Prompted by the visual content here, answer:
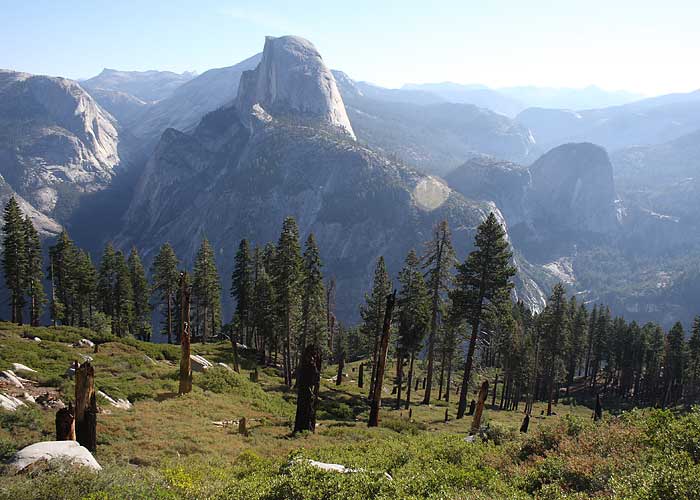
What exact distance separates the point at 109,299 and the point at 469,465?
60999mm

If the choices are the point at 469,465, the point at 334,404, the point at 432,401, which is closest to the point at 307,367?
Result: the point at 469,465

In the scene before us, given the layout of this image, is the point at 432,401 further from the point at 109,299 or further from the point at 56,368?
the point at 109,299

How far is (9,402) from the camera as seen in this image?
16.3m

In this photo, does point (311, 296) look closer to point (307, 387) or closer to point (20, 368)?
point (307, 387)

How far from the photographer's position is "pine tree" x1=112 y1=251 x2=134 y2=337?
57906 mm

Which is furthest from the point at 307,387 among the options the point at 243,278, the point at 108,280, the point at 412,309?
the point at 108,280

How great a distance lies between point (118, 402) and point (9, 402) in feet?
19.9

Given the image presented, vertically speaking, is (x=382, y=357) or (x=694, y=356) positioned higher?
(x=382, y=357)

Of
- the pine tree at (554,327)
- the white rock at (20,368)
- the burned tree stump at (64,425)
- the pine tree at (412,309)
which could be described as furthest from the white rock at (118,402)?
the pine tree at (554,327)

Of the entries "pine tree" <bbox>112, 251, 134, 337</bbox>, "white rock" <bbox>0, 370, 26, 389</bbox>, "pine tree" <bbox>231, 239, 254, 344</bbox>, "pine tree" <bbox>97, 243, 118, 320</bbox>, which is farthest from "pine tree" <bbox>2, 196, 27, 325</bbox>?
"white rock" <bbox>0, 370, 26, 389</bbox>

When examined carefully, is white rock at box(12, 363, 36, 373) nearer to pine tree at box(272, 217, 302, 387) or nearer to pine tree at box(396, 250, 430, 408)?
pine tree at box(272, 217, 302, 387)

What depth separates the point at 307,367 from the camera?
2028 cm

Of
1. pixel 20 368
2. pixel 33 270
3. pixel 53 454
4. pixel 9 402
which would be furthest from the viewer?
pixel 33 270

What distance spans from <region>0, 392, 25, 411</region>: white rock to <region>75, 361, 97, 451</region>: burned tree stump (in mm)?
4657
